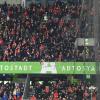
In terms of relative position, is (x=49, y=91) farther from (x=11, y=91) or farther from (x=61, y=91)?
(x=11, y=91)

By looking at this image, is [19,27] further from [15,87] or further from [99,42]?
[99,42]

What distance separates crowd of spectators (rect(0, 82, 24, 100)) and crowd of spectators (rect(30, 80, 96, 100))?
0.76 meters

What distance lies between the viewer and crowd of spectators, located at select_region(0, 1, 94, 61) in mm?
27078

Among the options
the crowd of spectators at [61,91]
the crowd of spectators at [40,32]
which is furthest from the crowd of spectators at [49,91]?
the crowd of spectators at [40,32]

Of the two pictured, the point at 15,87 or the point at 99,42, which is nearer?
the point at 99,42

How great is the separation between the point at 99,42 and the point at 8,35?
19893mm

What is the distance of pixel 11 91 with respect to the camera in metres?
26.5

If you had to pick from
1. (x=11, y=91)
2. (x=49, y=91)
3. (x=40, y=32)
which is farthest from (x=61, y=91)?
(x=40, y=32)

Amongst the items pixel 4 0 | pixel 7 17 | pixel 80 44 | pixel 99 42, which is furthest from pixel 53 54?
pixel 99 42

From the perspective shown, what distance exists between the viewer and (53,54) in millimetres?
27391

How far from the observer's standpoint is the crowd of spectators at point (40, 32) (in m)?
27.1

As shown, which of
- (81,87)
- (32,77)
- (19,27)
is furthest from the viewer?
(19,27)

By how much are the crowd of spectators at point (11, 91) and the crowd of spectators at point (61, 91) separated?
0.76 metres

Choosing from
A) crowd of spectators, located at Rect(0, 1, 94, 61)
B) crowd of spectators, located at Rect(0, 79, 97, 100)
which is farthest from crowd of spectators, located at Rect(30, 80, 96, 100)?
crowd of spectators, located at Rect(0, 1, 94, 61)
